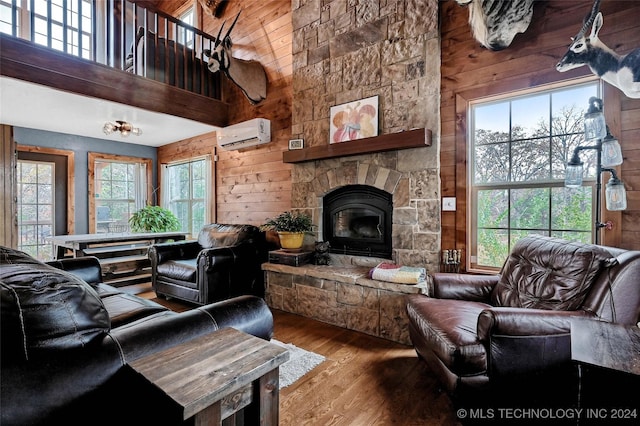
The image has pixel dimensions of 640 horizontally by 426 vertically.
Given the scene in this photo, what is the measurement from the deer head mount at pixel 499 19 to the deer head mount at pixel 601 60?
45cm

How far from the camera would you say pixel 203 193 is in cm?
552

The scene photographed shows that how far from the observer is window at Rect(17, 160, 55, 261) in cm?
496

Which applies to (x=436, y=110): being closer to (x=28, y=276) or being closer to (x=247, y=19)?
(x=28, y=276)

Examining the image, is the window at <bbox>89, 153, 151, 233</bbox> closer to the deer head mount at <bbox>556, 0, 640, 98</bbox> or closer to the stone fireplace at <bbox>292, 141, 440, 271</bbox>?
the stone fireplace at <bbox>292, 141, 440, 271</bbox>

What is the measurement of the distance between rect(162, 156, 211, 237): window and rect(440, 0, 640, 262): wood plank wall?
12.7 feet

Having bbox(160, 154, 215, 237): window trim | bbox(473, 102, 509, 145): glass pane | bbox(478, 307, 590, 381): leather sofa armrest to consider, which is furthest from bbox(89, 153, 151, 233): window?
bbox(478, 307, 590, 381): leather sofa armrest

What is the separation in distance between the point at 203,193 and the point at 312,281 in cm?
329

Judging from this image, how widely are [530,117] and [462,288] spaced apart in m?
1.52

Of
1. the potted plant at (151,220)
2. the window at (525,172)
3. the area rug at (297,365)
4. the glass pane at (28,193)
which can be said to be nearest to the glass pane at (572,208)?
the window at (525,172)

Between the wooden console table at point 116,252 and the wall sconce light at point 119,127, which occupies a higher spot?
the wall sconce light at point 119,127

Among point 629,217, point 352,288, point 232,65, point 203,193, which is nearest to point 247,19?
point 232,65

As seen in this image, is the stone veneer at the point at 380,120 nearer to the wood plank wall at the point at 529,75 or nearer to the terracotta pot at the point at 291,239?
the wood plank wall at the point at 529,75

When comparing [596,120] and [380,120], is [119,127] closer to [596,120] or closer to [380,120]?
[380,120]

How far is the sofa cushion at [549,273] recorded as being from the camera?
1763 millimetres
